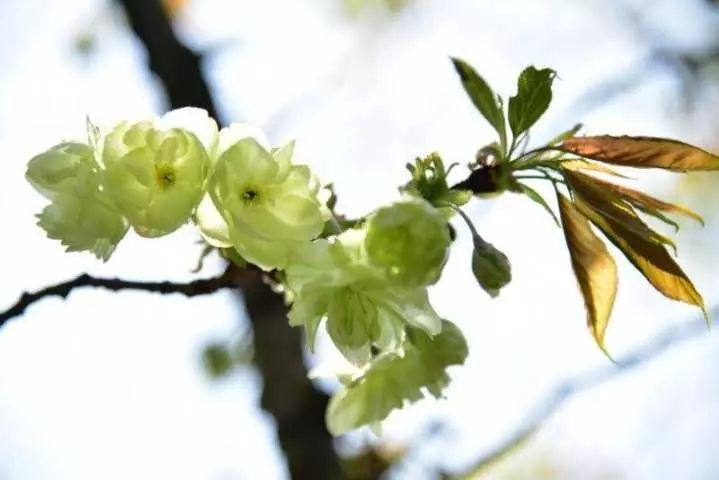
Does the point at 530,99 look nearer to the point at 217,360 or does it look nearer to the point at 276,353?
the point at 276,353

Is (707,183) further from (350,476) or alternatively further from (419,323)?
(419,323)

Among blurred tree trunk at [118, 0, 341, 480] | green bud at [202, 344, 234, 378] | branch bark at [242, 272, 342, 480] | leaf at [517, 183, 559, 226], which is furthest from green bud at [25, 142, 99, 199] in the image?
green bud at [202, 344, 234, 378]

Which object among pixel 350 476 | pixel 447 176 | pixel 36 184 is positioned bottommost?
pixel 350 476

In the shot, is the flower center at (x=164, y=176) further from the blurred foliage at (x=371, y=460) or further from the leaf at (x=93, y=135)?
the blurred foliage at (x=371, y=460)

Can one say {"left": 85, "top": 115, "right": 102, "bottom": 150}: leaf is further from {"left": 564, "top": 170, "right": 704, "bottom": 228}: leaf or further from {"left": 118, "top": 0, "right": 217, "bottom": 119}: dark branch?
{"left": 118, "top": 0, "right": 217, "bottom": 119}: dark branch

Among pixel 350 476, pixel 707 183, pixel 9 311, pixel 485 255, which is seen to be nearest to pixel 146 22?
pixel 350 476

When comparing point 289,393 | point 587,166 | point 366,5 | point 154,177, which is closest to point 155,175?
point 154,177
